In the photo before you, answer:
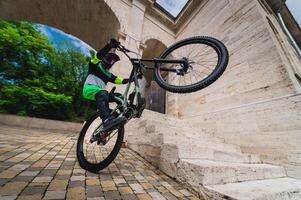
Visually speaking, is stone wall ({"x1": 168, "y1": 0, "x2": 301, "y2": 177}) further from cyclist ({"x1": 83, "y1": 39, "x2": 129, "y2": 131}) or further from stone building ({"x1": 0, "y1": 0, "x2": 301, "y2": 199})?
cyclist ({"x1": 83, "y1": 39, "x2": 129, "y2": 131})

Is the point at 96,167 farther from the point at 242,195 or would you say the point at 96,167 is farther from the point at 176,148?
the point at 242,195

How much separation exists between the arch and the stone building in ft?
0.13

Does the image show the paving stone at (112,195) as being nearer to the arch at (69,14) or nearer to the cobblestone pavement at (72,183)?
the cobblestone pavement at (72,183)

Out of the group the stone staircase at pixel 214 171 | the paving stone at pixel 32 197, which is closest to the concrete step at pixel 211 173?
the stone staircase at pixel 214 171

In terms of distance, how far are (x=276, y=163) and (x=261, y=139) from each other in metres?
0.48

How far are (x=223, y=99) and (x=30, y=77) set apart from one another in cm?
1187

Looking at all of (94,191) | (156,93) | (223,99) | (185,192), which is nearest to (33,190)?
(94,191)

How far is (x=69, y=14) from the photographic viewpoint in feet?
21.2

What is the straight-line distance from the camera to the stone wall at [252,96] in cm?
264

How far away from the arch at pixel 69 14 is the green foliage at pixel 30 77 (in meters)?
4.55

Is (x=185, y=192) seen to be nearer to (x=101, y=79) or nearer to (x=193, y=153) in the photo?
(x=193, y=153)

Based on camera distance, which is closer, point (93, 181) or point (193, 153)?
point (93, 181)

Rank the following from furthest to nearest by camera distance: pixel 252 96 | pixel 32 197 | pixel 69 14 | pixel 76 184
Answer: pixel 69 14, pixel 252 96, pixel 76 184, pixel 32 197

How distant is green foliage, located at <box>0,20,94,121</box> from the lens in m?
9.08
